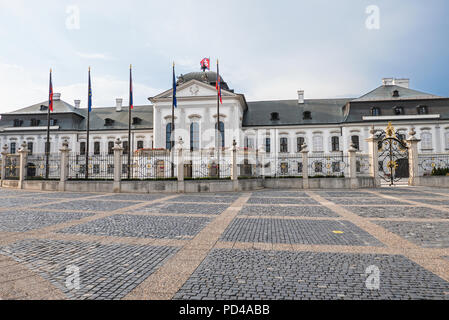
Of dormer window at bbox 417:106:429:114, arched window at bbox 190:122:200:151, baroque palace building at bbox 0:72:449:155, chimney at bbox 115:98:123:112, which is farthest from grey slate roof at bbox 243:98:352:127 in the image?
chimney at bbox 115:98:123:112

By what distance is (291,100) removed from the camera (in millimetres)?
43375

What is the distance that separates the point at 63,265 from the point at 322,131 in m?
38.0

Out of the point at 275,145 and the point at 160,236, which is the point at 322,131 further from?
the point at 160,236

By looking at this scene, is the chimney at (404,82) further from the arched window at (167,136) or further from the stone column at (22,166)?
the stone column at (22,166)

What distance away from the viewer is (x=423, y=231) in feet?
18.3

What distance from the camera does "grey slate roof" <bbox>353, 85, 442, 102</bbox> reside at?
35375 mm

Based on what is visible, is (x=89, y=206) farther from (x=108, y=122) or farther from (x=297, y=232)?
(x=108, y=122)

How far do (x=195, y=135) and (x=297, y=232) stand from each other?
1163 inches

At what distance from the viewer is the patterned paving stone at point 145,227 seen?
541 cm

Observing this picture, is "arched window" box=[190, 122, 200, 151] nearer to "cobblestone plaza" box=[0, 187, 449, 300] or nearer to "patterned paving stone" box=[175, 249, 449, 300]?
"cobblestone plaza" box=[0, 187, 449, 300]

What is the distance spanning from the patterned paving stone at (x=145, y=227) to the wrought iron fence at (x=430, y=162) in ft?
60.4

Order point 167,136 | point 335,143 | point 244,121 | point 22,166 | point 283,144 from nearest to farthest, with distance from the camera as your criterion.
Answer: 1. point 22,166
2. point 167,136
3. point 335,143
4. point 283,144
5. point 244,121

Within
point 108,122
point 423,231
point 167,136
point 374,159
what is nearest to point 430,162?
point 374,159
